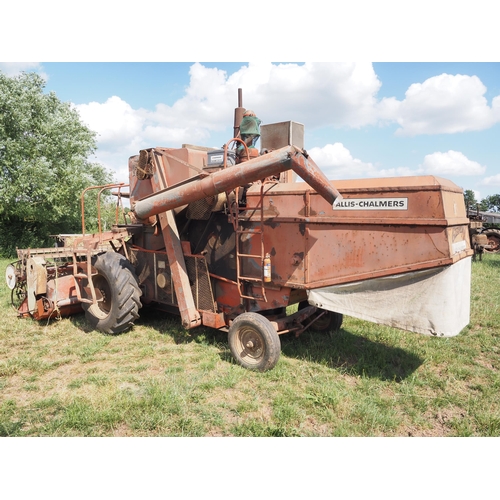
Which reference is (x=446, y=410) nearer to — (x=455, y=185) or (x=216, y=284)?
(x=455, y=185)

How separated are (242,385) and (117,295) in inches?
105

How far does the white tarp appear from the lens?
432cm

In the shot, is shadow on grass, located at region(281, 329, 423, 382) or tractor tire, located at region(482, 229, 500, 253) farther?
tractor tire, located at region(482, 229, 500, 253)

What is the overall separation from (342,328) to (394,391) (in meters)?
2.18

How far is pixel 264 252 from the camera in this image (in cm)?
548

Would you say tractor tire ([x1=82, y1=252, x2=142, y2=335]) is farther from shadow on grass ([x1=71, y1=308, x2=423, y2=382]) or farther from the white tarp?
the white tarp

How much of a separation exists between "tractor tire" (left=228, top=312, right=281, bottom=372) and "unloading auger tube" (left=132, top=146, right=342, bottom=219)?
166 cm

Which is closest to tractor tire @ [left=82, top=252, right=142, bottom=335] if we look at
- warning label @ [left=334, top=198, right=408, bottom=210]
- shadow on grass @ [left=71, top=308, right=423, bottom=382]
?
shadow on grass @ [left=71, top=308, right=423, bottom=382]

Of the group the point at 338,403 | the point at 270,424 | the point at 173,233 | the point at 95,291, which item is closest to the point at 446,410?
the point at 338,403

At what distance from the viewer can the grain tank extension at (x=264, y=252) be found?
4.40 m

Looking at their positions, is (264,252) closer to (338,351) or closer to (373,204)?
(373,204)

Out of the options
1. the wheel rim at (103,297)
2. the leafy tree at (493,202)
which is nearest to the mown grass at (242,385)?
the wheel rim at (103,297)

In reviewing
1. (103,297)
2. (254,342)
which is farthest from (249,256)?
(103,297)

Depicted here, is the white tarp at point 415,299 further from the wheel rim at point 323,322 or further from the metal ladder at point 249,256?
the wheel rim at point 323,322
